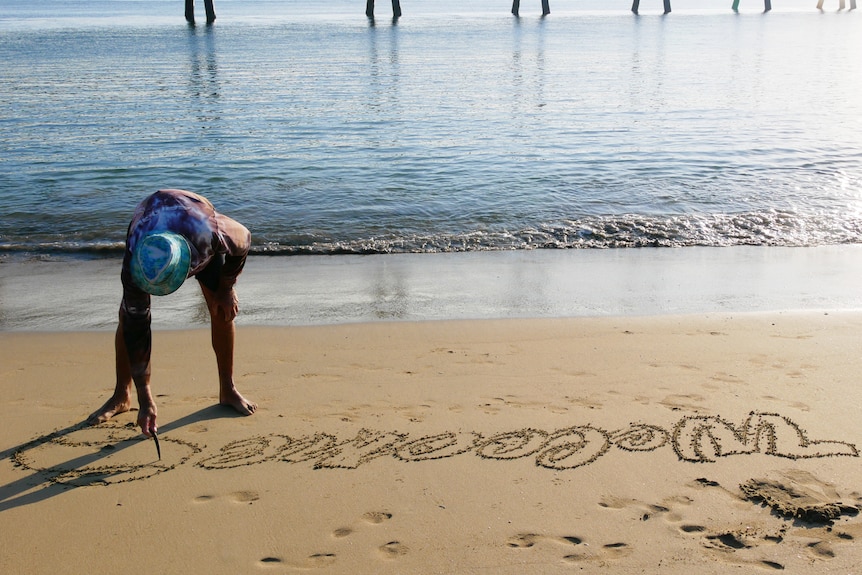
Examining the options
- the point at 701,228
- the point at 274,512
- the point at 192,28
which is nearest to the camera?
the point at 274,512

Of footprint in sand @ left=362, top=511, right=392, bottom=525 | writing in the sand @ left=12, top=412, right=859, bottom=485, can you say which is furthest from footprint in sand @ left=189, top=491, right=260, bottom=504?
footprint in sand @ left=362, top=511, right=392, bottom=525

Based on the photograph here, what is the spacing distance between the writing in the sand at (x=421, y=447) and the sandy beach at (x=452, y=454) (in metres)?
0.01

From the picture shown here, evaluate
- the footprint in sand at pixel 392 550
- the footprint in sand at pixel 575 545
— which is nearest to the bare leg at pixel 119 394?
the footprint in sand at pixel 392 550

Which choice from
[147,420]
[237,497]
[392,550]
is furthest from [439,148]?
[392,550]

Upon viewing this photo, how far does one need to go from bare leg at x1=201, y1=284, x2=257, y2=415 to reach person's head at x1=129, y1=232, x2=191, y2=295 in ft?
2.81

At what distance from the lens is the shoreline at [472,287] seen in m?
6.01

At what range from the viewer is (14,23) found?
5028cm

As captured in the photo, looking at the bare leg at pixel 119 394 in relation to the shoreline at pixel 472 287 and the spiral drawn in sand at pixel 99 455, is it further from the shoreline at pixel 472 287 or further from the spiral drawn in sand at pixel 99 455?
the shoreline at pixel 472 287

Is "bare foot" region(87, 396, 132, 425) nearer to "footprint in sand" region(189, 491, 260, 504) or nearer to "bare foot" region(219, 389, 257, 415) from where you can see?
"bare foot" region(219, 389, 257, 415)

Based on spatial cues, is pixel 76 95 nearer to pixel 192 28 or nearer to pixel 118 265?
pixel 118 265

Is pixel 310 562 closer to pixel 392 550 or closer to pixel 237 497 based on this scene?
Answer: pixel 392 550

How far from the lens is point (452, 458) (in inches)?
145

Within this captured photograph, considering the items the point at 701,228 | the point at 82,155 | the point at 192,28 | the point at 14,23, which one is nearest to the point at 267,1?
the point at 14,23

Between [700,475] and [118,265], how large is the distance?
6.55m
